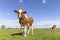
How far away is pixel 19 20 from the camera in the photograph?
71.4 feet

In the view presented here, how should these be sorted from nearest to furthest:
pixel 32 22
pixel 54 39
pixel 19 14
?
pixel 54 39
pixel 19 14
pixel 32 22

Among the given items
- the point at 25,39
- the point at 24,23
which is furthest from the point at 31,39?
the point at 24,23

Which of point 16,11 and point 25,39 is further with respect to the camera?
point 16,11

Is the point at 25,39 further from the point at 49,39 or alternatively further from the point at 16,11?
the point at 16,11

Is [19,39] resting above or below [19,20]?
below

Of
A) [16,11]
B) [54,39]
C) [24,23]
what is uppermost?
[16,11]

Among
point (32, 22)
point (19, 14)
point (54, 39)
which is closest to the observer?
point (54, 39)

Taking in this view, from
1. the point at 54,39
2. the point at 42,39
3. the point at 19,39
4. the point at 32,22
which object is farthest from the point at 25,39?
the point at 32,22

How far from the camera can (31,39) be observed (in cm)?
1830

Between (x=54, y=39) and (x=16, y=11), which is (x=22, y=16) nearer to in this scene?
(x=16, y=11)

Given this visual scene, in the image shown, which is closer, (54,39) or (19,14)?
(54,39)

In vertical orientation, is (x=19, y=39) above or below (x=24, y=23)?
below

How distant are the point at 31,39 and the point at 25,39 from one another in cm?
75

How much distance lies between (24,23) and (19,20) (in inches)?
32.1
